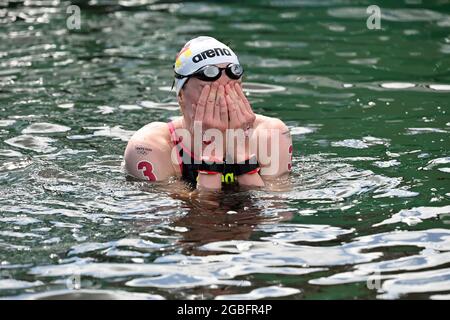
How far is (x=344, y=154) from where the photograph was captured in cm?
799

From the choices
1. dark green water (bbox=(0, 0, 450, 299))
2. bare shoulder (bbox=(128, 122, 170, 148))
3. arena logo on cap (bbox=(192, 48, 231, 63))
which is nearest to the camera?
dark green water (bbox=(0, 0, 450, 299))

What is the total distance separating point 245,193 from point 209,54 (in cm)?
103

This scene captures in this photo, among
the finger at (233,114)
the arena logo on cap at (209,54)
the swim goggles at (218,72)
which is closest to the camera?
the finger at (233,114)

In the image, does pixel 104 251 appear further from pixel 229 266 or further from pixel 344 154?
pixel 344 154

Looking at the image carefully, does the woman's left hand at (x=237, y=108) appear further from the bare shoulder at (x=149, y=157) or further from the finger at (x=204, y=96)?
the bare shoulder at (x=149, y=157)

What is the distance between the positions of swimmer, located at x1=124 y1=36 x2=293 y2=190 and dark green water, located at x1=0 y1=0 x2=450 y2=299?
197 mm

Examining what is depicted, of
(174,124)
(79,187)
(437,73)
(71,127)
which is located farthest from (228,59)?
(437,73)

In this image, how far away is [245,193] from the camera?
6875mm

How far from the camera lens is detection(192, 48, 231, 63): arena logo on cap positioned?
6988 millimetres

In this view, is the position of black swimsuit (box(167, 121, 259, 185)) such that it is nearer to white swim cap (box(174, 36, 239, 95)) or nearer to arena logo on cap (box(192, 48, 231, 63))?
white swim cap (box(174, 36, 239, 95))

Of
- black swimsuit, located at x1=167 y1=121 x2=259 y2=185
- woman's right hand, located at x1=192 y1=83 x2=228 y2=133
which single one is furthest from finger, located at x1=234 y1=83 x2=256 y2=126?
black swimsuit, located at x1=167 y1=121 x2=259 y2=185

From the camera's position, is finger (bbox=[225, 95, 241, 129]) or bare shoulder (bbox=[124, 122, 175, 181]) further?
bare shoulder (bbox=[124, 122, 175, 181])

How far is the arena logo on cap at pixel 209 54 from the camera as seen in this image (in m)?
6.99

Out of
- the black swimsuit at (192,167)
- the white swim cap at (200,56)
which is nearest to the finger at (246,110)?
the white swim cap at (200,56)
